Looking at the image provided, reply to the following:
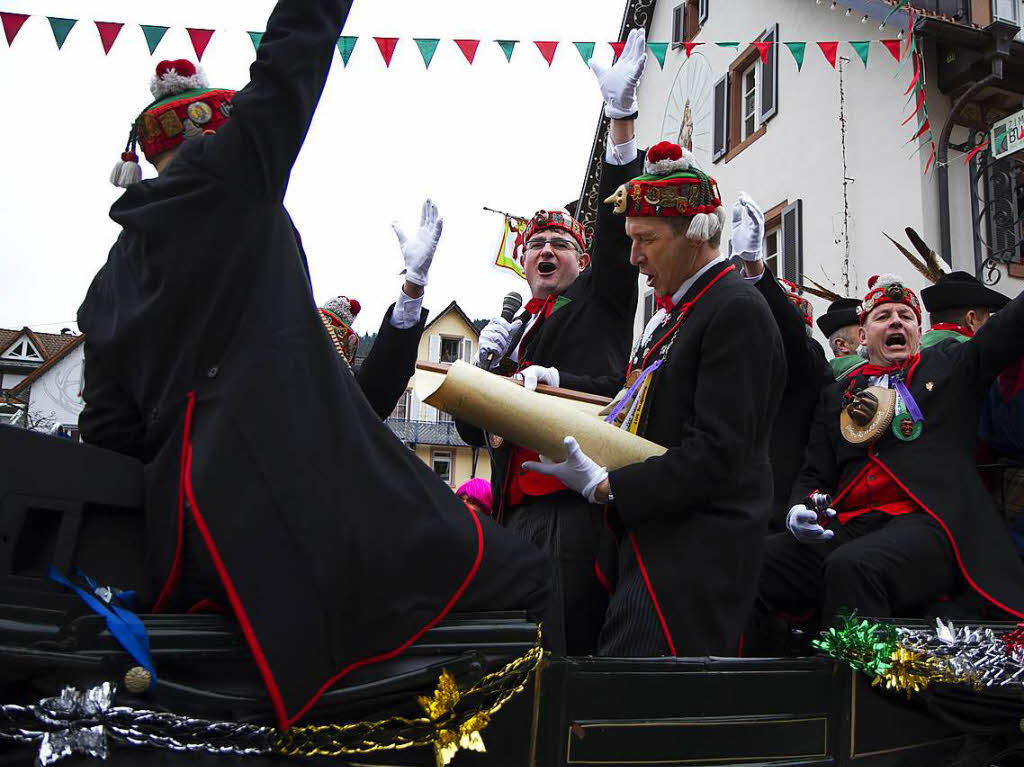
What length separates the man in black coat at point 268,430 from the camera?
5.47 ft

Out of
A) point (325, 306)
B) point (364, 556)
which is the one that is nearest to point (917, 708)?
point (364, 556)

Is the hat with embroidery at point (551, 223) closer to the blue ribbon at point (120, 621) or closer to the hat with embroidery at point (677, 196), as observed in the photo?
the hat with embroidery at point (677, 196)

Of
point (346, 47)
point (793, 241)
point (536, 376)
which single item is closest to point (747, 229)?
point (536, 376)

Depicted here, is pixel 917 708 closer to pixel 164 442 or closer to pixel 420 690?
pixel 420 690

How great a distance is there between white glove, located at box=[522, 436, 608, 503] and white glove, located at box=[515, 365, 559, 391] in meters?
0.39

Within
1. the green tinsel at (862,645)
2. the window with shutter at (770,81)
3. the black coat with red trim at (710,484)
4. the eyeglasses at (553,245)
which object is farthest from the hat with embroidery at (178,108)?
the window with shutter at (770,81)

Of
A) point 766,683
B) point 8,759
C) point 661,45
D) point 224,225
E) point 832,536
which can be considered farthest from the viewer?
point 661,45

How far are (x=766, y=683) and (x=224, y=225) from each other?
177 cm

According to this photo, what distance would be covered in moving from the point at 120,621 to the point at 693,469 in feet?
4.67

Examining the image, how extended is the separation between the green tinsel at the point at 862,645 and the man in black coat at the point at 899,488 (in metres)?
0.26

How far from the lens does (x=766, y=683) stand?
2418 millimetres

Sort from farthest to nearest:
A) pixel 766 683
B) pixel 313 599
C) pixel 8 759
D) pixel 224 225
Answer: pixel 766 683
pixel 224 225
pixel 313 599
pixel 8 759

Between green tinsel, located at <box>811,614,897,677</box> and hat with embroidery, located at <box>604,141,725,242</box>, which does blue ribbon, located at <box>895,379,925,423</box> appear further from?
hat with embroidery, located at <box>604,141,725,242</box>

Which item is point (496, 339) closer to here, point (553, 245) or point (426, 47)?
point (553, 245)
